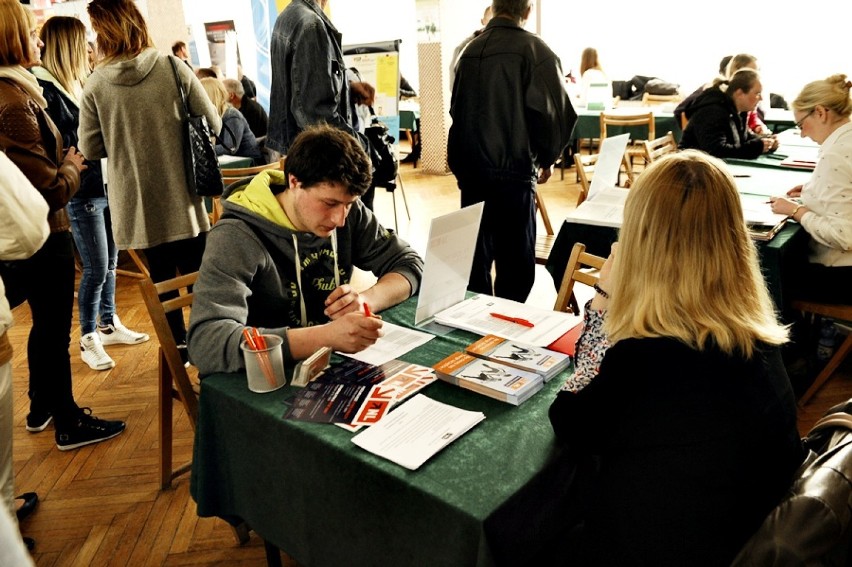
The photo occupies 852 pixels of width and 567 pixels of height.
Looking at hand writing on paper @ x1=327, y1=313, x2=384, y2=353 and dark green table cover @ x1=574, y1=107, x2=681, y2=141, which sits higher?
hand writing on paper @ x1=327, y1=313, x2=384, y2=353

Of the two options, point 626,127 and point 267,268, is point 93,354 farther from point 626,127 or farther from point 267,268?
point 626,127

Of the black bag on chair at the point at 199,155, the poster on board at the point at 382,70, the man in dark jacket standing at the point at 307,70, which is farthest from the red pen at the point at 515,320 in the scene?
the poster on board at the point at 382,70

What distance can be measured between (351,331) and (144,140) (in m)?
1.73

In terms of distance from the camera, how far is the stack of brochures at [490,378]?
1.32m

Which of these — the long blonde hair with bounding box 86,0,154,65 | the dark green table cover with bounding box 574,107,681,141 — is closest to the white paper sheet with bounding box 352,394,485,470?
the long blonde hair with bounding box 86,0,154,65

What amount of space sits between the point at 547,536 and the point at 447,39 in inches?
275


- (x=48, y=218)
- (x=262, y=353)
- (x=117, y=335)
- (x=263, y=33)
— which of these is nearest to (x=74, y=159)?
(x=48, y=218)

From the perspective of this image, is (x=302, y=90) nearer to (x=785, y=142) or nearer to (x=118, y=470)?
(x=118, y=470)

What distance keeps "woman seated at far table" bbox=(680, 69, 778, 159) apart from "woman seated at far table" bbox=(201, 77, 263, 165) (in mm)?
2848

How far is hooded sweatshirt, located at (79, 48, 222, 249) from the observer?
8.50 ft

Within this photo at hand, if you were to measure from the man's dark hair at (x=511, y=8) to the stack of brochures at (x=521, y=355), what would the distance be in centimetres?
194

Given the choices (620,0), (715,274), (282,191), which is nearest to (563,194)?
(620,0)

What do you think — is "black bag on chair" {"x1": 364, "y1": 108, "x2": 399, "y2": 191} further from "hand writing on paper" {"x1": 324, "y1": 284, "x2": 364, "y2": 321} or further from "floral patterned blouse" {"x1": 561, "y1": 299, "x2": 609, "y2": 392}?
"floral patterned blouse" {"x1": 561, "y1": 299, "x2": 609, "y2": 392}

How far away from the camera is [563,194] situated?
642 centimetres
